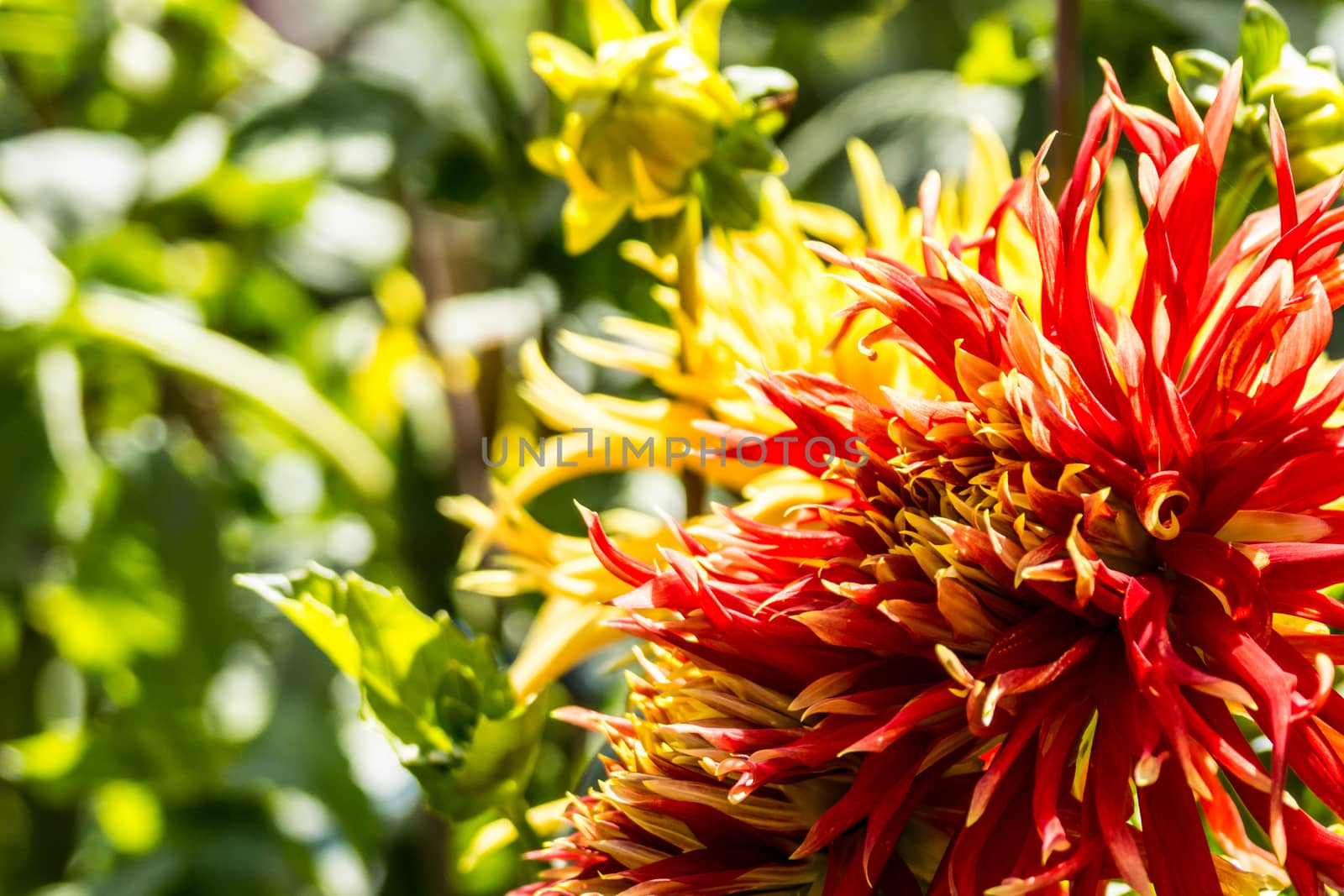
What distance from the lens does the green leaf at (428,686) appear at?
0.94 ft

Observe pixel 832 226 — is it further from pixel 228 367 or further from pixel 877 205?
pixel 228 367

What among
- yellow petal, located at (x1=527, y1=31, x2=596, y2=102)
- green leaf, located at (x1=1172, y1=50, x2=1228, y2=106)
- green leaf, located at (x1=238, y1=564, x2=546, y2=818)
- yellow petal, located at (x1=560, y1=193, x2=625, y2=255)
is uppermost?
green leaf, located at (x1=1172, y1=50, x2=1228, y2=106)

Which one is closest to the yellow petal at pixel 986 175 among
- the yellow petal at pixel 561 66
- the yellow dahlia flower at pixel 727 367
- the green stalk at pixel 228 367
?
Result: the yellow dahlia flower at pixel 727 367

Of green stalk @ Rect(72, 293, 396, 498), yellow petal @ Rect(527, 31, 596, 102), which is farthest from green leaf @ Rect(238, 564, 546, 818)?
green stalk @ Rect(72, 293, 396, 498)

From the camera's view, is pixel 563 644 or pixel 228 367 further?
pixel 228 367

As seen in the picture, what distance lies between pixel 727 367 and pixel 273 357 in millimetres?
493

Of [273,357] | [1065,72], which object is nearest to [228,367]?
[273,357]

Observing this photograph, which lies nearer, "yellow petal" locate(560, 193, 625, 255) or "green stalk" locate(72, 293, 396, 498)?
"yellow petal" locate(560, 193, 625, 255)

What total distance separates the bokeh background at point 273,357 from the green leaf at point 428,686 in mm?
103

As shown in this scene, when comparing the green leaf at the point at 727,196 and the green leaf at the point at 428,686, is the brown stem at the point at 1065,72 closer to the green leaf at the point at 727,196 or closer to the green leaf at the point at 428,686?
the green leaf at the point at 727,196

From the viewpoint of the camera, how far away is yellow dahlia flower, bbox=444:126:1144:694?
12.8 inches

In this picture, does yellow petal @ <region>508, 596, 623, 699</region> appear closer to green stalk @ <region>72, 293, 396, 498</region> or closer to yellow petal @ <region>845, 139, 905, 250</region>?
yellow petal @ <region>845, 139, 905, 250</region>

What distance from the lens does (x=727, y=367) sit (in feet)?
1.12

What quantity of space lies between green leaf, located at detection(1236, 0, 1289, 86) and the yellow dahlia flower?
57mm
